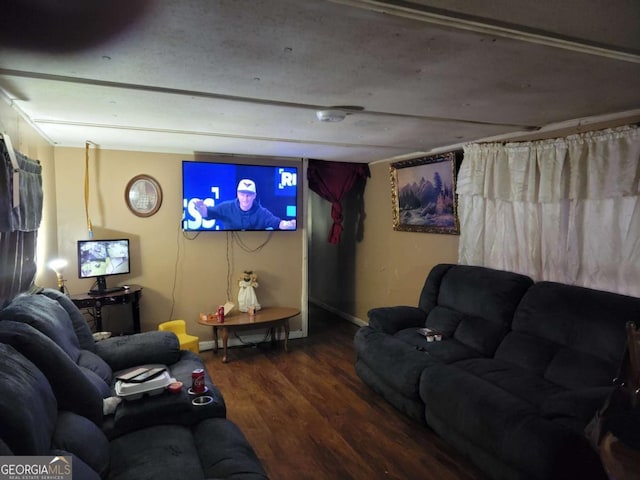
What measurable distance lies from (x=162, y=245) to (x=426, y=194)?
2.92 m

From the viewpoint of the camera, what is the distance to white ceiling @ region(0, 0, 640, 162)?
1.28 meters

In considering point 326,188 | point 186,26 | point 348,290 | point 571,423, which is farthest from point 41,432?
point 348,290

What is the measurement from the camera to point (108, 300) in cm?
361

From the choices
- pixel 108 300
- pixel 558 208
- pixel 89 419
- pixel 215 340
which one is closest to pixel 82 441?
pixel 89 419

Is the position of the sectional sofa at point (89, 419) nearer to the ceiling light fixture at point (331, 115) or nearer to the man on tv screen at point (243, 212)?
the ceiling light fixture at point (331, 115)

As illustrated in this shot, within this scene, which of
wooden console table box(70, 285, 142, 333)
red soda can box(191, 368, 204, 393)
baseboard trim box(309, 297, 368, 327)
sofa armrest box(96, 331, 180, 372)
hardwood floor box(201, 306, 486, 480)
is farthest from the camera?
baseboard trim box(309, 297, 368, 327)

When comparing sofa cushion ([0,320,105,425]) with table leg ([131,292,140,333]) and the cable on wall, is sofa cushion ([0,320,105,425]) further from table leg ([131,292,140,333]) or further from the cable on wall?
the cable on wall

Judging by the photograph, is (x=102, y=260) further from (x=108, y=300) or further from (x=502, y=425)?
(x=502, y=425)

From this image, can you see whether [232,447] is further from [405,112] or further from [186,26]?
[405,112]

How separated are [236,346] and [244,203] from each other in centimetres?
170

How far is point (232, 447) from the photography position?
5.90 ft

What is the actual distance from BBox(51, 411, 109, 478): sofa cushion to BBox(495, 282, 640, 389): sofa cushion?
2589 millimetres

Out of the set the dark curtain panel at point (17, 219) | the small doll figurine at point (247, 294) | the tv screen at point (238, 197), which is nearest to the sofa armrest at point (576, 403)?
the dark curtain panel at point (17, 219)

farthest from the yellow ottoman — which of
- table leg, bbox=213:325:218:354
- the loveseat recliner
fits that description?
the loveseat recliner
